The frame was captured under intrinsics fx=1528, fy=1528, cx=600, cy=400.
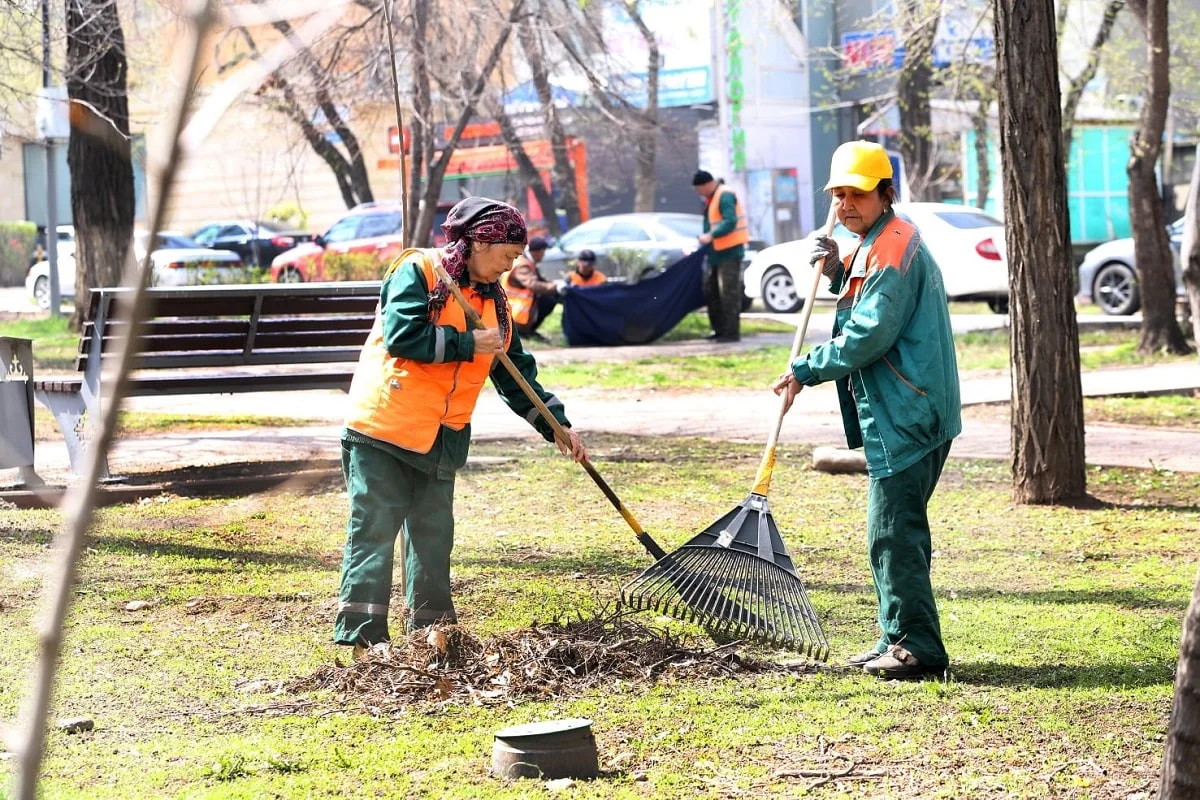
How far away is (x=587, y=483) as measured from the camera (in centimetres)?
825

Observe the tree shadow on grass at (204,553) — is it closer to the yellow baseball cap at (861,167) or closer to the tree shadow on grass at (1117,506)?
the yellow baseball cap at (861,167)

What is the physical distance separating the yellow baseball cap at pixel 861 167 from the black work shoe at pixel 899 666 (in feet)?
4.59

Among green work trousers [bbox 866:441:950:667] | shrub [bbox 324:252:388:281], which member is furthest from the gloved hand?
shrub [bbox 324:252:388:281]

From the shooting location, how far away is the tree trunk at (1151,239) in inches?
551

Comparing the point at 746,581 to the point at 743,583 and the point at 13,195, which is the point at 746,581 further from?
the point at 13,195

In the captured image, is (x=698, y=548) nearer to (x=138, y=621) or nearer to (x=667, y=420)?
(x=138, y=621)

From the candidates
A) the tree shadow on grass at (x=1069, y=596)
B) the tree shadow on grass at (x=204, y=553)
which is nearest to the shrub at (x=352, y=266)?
the tree shadow on grass at (x=204, y=553)

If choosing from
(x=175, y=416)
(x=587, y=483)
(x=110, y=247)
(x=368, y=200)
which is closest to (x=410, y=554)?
(x=587, y=483)

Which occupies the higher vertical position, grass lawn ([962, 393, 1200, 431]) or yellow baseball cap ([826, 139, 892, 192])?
yellow baseball cap ([826, 139, 892, 192])

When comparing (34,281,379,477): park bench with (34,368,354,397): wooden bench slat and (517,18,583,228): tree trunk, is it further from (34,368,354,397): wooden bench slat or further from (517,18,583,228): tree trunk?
(517,18,583,228): tree trunk

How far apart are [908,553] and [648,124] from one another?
19544mm

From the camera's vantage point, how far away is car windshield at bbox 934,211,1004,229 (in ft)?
65.6

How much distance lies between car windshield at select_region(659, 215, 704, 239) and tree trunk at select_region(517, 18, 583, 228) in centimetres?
228

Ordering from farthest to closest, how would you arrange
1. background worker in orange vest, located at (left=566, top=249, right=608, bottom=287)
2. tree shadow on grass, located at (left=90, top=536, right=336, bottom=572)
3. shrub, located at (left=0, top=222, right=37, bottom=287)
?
shrub, located at (left=0, top=222, right=37, bottom=287)
background worker in orange vest, located at (left=566, top=249, right=608, bottom=287)
tree shadow on grass, located at (left=90, top=536, right=336, bottom=572)
